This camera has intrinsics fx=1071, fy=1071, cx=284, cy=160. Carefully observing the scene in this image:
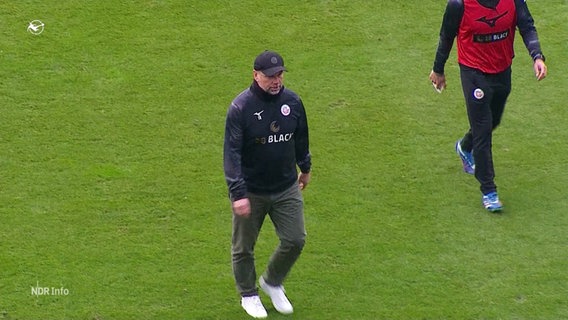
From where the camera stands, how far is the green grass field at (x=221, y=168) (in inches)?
332

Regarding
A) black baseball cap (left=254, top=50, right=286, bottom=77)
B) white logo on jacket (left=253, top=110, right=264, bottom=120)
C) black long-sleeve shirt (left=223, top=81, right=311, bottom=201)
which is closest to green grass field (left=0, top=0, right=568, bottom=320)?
black long-sleeve shirt (left=223, top=81, right=311, bottom=201)

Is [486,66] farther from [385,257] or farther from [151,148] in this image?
[151,148]

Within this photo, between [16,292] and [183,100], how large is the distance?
10.4ft

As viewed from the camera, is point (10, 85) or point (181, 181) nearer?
point (181, 181)

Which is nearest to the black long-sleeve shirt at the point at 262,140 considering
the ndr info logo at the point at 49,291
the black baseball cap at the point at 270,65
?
the black baseball cap at the point at 270,65

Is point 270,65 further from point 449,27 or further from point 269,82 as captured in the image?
point 449,27

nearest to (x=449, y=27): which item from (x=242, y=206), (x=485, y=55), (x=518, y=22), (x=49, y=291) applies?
(x=485, y=55)

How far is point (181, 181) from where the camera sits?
973 centimetres

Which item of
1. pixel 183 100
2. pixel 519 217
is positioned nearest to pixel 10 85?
pixel 183 100

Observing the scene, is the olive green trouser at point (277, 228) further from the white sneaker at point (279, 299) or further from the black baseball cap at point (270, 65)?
the black baseball cap at point (270, 65)

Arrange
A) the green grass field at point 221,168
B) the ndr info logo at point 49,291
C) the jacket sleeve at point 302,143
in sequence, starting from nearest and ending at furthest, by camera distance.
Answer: the jacket sleeve at point 302,143
the ndr info logo at point 49,291
the green grass field at point 221,168

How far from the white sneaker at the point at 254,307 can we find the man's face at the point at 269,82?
5.44ft

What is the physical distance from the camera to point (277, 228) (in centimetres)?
805

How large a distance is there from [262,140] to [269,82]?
437mm
